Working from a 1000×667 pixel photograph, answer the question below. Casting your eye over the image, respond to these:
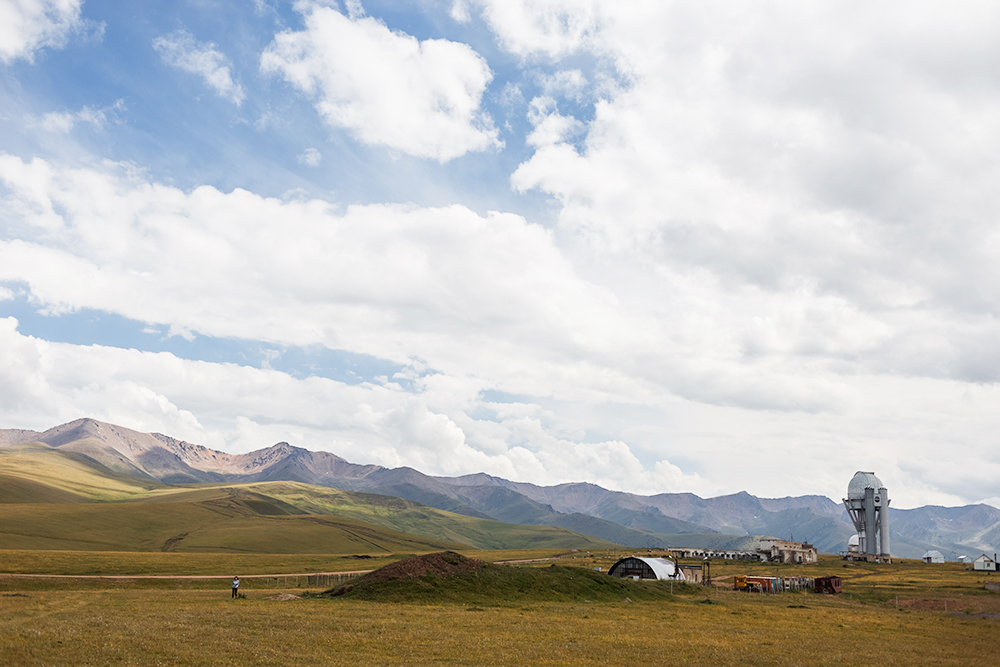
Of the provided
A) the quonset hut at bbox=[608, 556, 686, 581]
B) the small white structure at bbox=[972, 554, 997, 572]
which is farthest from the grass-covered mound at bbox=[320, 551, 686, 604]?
the small white structure at bbox=[972, 554, 997, 572]

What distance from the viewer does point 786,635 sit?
58.3 metres

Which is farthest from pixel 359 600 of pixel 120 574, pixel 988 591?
pixel 988 591

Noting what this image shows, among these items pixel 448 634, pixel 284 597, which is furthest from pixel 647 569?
pixel 448 634

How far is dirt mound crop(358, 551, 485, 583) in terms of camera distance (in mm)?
80419

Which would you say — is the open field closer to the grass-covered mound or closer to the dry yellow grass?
the dry yellow grass

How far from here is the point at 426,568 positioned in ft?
269

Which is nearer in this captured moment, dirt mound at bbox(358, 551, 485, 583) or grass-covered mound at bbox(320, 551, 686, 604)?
grass-covered mound at bbox(320, 551, 686, 604)

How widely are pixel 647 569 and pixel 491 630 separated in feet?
237

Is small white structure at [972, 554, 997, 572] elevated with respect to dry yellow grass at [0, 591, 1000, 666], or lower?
elevated

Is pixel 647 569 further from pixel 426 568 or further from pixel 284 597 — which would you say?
pixel 284 597

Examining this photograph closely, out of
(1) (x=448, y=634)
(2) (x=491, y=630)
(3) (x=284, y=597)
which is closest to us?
(1) (x=448, y=634)

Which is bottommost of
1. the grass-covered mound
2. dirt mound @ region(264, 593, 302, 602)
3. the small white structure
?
dirt mound @ region(264, 593, 302, 602)

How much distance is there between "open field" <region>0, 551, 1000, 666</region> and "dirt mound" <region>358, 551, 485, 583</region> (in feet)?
10.1

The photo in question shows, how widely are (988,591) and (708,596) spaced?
183 ft
